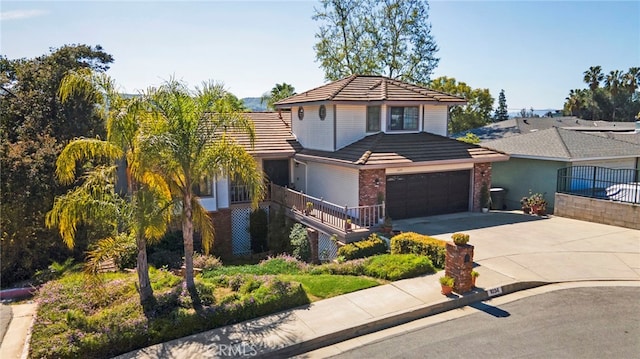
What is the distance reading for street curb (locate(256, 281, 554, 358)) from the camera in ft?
25.8

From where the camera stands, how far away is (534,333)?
8.12 m

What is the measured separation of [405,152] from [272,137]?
23.9ft

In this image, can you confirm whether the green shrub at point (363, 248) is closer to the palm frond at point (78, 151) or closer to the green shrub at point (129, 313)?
the green shrub at point (129, 313)

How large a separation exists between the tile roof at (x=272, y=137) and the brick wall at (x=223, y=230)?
2.96 m

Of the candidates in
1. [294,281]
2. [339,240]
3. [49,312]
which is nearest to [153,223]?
[49,312]

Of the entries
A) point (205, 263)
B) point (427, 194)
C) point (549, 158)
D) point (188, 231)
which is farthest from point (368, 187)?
point (549, 158)

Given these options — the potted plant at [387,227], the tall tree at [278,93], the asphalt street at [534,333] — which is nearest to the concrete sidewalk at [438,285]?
the asphalt street at [534,333]

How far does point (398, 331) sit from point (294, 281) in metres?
3.02

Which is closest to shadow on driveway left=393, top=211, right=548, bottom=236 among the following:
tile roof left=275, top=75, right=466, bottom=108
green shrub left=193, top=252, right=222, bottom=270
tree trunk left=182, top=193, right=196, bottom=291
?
tile roof left=275, top=75, right=466, bottom=108

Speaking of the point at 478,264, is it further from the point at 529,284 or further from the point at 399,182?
the point at 399,182

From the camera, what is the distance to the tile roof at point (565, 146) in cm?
1911

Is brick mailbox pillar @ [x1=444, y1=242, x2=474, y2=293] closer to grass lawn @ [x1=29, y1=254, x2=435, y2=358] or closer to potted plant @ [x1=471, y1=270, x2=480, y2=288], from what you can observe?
potted plant @ [x1=471, y1=270, x2=480, y2=288]

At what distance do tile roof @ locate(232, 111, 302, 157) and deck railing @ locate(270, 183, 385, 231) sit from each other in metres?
1.89

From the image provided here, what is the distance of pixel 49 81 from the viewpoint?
17.3m
